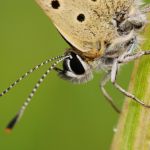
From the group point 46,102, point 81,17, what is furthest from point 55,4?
point 46,102

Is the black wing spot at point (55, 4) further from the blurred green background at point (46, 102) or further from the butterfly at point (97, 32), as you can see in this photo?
the blurred green background at point (46, 102)

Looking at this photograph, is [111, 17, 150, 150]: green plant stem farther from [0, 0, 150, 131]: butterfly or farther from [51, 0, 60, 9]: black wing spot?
[51, 0, 60, 9]: black wing spot

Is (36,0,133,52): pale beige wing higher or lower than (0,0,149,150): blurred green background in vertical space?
higher

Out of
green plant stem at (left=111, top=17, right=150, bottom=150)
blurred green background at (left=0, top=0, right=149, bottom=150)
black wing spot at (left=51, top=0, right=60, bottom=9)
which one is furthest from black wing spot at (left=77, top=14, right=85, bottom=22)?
blurred green background at (left=0, top=0, right=149, bottom=150)

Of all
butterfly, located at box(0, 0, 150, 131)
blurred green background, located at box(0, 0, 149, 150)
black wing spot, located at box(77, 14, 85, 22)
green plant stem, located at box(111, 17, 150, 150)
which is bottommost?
blurred green background, located at box(0, 0, 149, 150)

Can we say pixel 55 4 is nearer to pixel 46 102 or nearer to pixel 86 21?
pixel 86 21

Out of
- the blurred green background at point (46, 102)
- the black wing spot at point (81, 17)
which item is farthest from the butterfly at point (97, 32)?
the blurred green background at point (46, 102)
